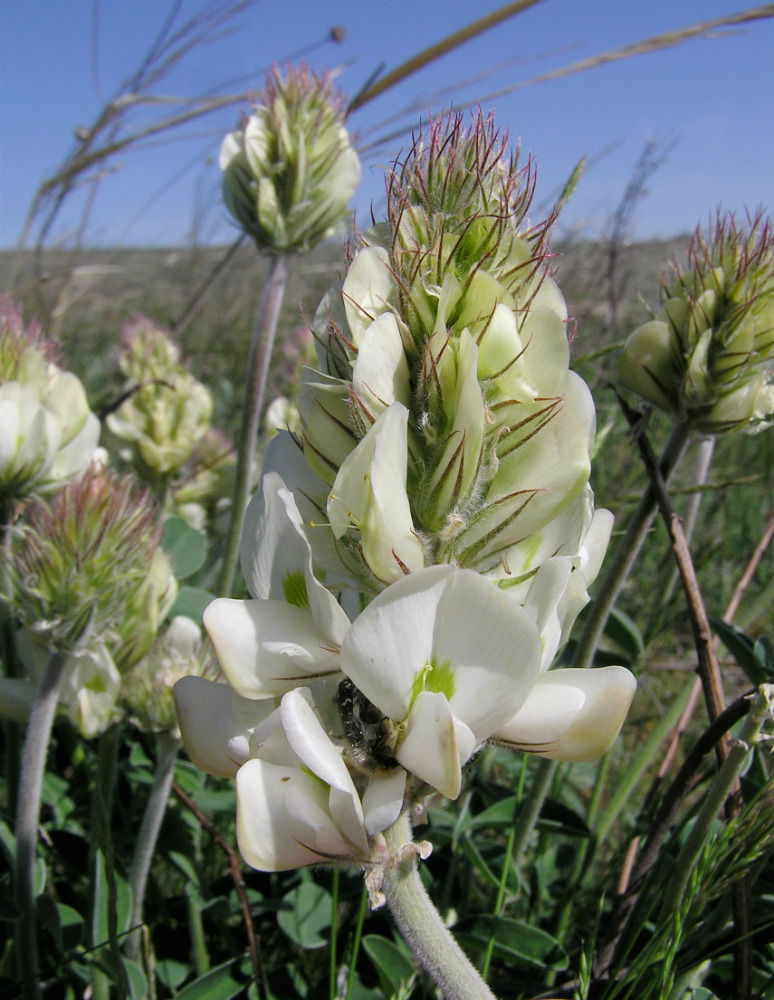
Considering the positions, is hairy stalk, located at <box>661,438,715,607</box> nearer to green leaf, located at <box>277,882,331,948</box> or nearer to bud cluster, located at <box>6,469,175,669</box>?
green leaf, located at <box>277,882,331,948</box>

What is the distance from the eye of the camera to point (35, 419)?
5.01 feet

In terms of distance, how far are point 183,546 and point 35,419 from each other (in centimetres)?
63

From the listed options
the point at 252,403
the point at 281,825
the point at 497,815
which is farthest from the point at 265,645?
the point at 252,403

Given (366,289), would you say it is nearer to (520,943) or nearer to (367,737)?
(367,737)

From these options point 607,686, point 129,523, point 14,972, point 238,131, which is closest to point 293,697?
point 607,686

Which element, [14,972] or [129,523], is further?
[14,972]

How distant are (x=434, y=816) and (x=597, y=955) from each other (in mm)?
414

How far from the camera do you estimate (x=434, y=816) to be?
1612 mm

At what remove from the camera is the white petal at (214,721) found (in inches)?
29.5

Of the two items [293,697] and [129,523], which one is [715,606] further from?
[293,697]

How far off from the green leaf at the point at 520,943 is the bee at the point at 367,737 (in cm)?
74

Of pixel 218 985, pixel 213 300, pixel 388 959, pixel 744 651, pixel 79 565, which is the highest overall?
pixel 213 300

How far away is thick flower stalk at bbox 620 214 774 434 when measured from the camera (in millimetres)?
1236

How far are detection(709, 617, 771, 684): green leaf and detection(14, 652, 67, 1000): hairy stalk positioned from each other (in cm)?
112
